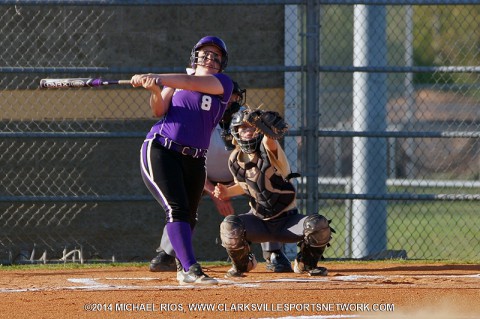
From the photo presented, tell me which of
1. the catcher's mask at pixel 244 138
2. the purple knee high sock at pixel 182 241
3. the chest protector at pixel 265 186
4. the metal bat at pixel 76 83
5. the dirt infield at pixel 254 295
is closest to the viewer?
the dirt infield at pixel 254 295

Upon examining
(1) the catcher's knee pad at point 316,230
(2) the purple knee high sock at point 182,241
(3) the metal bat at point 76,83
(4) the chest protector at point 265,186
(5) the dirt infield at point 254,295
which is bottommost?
(5) the dirt infield at point 254,295

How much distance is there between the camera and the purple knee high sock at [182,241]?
6.68 metres

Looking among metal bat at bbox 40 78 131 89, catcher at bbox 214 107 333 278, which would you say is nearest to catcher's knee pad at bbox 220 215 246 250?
catcher at bbox 214 107 333 278

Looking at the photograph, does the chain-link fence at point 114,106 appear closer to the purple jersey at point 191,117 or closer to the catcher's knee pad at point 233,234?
the catcher's knee pad at point 233,234

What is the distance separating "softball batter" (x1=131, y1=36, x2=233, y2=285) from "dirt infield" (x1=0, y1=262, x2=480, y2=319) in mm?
394

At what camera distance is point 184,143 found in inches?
268

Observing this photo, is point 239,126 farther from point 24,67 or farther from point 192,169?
point 24,67

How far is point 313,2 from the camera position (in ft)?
29.7

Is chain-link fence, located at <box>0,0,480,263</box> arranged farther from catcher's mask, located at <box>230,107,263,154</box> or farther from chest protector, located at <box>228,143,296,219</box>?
catcher's mask, located at <box>230,107,263,154</box>

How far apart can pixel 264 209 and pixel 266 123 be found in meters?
0.76

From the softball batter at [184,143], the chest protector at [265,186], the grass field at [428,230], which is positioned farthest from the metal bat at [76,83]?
the grass field at [428,230]

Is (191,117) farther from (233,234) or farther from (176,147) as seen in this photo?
(233,234)

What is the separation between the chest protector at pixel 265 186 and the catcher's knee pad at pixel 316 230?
0.31 meters

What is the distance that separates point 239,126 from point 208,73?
60 centimetres
